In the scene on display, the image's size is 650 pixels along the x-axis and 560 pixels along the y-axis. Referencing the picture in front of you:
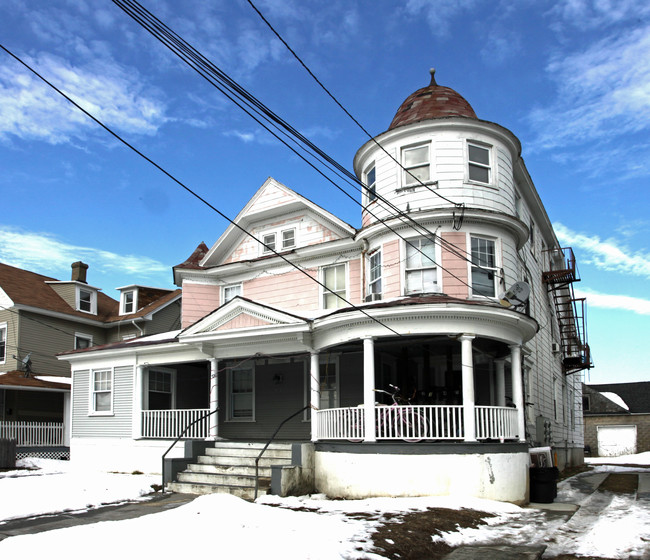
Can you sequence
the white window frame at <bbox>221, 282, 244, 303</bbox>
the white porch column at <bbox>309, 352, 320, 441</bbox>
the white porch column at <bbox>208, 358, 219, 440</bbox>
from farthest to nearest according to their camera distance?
the white window frame at <bbox>221, 282, 244, 303</bbox> → the white porch column at <bbox>208, 358, 219, 440</bbox> → the white porch column at <bbox>309, 352, 320, 441</bbox>

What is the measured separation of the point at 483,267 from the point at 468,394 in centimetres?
386

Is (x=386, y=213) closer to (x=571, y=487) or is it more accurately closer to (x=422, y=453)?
(x=422, y=453)

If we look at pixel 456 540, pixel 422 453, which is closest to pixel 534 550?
pixel 456 540

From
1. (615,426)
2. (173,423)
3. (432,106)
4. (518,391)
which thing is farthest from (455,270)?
(615,426)

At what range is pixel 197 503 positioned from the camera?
33.0 ft

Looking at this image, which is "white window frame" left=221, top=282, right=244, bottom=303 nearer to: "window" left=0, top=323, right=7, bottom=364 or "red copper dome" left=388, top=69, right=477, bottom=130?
"red copper dome" left=388, top=69, right=477, bottom=130

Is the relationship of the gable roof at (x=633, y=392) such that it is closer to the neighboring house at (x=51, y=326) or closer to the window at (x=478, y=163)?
the neighboring house at (x=51, y=326)

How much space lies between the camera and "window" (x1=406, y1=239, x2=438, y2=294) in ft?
51.9

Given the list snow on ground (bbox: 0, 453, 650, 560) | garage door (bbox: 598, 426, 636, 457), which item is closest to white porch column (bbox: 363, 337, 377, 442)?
snow on ground (bbox: 0, 453, 650, 560)

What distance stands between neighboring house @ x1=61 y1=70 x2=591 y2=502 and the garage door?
24.2 m

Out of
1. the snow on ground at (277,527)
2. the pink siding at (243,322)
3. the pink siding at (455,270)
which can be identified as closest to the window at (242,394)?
the pink siding at (243,322)

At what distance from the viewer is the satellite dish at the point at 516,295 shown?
15.5 m

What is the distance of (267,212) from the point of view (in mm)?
20234

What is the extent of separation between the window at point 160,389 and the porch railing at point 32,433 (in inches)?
206
